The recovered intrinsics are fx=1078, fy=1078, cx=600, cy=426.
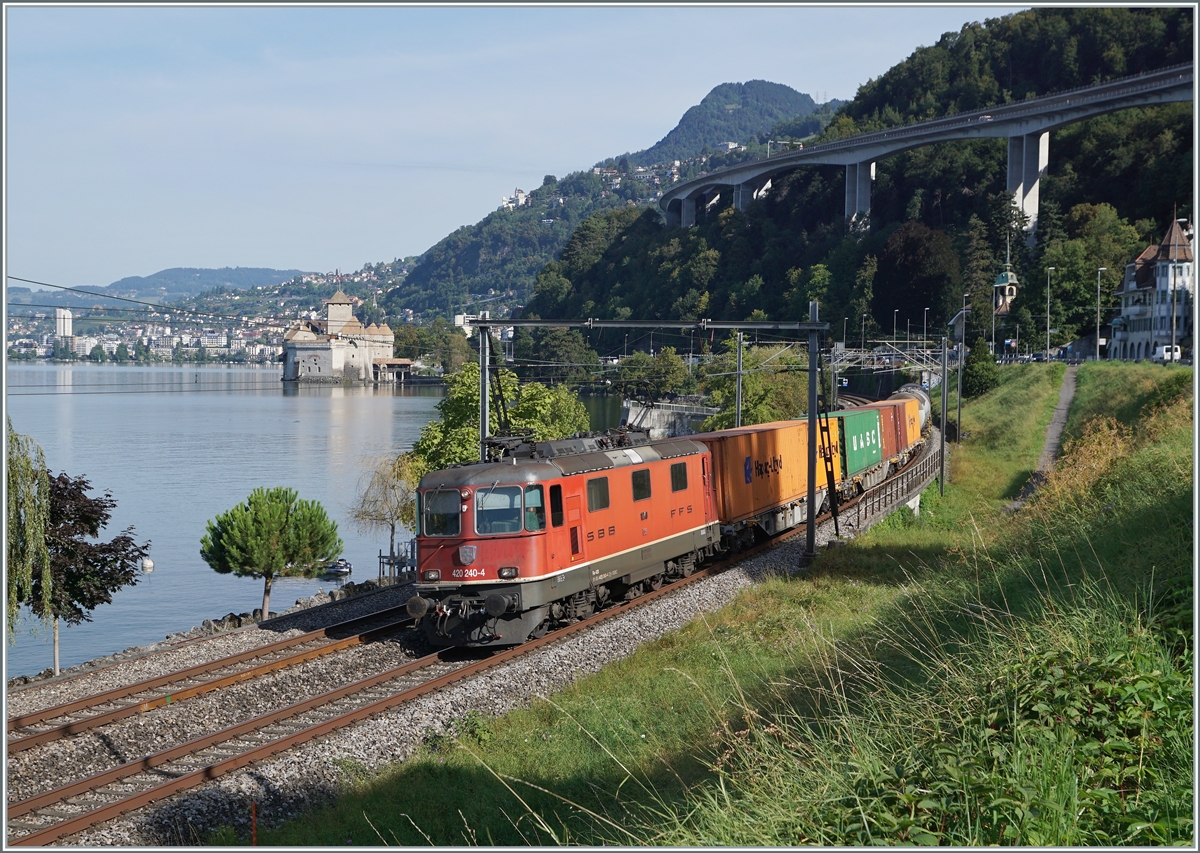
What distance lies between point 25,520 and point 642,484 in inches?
459

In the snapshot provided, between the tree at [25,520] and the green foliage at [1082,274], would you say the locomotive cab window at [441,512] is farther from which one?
the green foliage at [1082,274]

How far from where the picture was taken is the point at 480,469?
17.0 meters

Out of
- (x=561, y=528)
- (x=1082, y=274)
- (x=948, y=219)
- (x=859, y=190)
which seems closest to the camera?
(x=561, y=528)

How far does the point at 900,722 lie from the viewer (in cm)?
768

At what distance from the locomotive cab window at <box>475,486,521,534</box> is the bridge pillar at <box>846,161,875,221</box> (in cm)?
11972

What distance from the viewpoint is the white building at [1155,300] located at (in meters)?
66.9

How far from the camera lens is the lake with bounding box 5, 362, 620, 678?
120ft

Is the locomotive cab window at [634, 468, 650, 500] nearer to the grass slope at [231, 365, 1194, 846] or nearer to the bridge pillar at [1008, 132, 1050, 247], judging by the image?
the grass slope at [231, 365, 1194, 846]

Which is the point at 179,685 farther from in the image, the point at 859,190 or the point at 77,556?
the point at 859,190

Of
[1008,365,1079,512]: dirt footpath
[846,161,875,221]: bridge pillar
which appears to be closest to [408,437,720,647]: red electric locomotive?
[1008,365,1079,512]: dirt footpath

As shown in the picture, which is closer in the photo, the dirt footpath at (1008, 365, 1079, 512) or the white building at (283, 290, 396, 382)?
the dirt footpath at (1008, 365, 1079, 512)

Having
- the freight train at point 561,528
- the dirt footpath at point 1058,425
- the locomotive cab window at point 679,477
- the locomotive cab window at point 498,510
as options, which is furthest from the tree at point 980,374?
the locomotive cab window at point 498,510

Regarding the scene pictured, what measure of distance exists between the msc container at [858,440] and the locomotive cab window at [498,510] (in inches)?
663

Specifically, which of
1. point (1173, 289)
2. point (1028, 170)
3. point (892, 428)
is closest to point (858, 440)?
point (892, 428)
